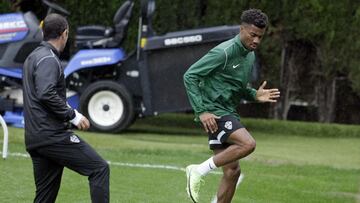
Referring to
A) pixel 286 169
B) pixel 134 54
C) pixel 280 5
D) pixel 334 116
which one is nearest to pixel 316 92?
pixel 334 116

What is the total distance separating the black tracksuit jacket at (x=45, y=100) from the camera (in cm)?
665

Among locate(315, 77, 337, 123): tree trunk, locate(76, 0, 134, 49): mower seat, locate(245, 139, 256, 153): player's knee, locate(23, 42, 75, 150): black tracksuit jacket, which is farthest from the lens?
locate(315, 77, 337, 123): tree trunk

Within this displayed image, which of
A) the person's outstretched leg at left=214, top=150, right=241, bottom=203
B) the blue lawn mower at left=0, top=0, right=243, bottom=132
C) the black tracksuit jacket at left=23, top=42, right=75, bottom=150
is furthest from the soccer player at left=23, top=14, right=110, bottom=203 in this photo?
the blue lawn mower at left=0, top=0, right=243, bottom=132

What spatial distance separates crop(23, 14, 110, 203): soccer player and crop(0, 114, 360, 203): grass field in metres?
2.01

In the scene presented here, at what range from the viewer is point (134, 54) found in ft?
49.7

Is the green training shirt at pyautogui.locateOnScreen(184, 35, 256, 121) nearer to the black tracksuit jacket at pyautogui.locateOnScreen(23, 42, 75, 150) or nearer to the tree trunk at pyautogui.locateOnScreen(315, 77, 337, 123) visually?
the black tracksuit jacket at pyautogui.locateOnScreen(23, 42, 75, 150)

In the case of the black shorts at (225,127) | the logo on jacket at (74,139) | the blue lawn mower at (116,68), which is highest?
the logo on jacket at (74,139)

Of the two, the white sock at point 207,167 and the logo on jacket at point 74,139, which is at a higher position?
the logo on jacket at point 74,139

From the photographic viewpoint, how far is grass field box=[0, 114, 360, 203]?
31.3ft

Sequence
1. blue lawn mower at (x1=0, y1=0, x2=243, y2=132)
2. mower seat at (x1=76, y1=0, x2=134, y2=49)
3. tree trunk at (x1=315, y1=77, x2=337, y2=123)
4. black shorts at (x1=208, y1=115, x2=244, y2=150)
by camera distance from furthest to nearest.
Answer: tree trunk at (x1=315, y1=77, x2=337, y2=123) → mower seat at (x1=76, y1=0, x2=134, y2=49) → blue lawn mower at (x1=0, y1=0, x2=243, y2=132) → black shorts at (x1=208, y1=115, x2=244, y2=150)

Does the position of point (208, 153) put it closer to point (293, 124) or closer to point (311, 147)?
point (311, 147)

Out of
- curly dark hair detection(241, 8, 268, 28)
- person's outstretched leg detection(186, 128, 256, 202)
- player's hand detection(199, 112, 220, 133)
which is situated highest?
curly dark hair detection(241, 8, 268, 28)

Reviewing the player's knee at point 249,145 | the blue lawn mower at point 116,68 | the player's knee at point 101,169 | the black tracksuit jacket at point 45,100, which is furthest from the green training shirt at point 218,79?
the blue lawn mower at point 116,68

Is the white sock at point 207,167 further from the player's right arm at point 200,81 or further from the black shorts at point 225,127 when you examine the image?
the player's right arm at point 200,81
